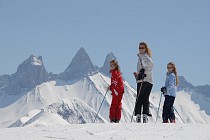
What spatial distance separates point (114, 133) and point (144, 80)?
144 inches

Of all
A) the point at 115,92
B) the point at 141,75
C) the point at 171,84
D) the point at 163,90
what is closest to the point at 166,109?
the point at 163,90

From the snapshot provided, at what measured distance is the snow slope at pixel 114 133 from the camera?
8.51 metres

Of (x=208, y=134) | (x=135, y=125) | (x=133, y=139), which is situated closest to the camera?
(x=133, y=139)

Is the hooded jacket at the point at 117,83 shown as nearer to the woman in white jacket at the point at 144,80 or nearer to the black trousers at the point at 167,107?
the woman in white jacket at the point at 144,80

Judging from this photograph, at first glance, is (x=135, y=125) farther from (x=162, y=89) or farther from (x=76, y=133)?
(x=162, y=89)

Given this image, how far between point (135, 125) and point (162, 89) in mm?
3668

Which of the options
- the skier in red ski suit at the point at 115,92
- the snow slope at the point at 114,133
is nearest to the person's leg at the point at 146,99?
the skier in red ski suit at the point at 115,92

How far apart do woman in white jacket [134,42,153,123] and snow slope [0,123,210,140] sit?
7.09 ft

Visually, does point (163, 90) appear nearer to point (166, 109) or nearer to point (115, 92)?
point (166, 109)

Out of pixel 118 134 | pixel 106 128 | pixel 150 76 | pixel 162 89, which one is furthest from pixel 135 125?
pixel 162 89

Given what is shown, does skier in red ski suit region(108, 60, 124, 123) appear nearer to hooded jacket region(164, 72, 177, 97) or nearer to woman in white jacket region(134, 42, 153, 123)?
woman in white jacket region(134, 42, 153, 123)

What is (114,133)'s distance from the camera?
9039 millimetres

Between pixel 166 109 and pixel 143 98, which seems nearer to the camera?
pixel 143 98

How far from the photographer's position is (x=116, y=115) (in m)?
13.2
